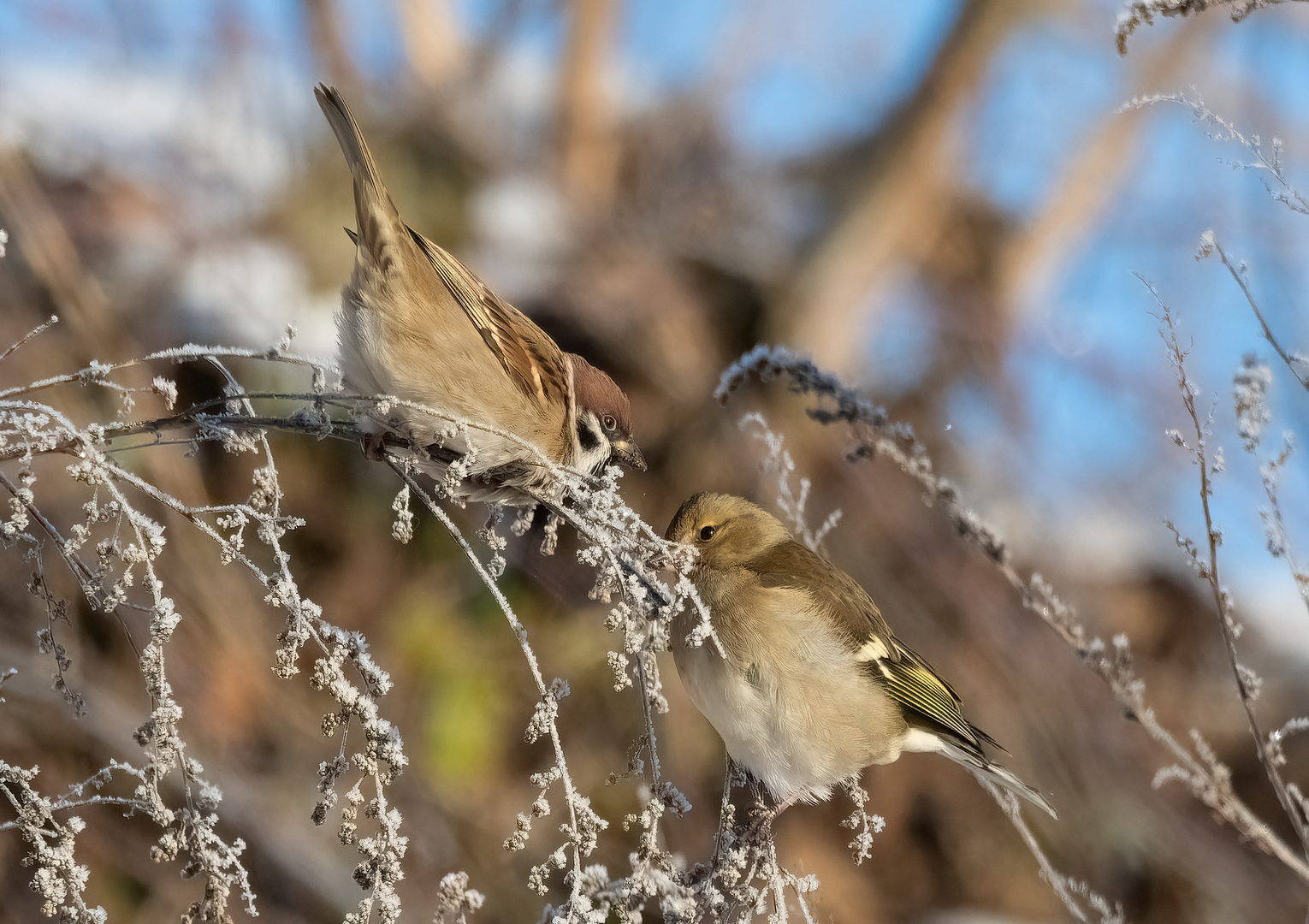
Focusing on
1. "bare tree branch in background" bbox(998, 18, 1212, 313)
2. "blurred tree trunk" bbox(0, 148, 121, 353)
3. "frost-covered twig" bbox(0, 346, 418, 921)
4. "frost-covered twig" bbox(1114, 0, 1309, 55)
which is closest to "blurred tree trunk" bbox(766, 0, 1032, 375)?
"bare tree branch in background" bbox(998, 18, 1212, 313)

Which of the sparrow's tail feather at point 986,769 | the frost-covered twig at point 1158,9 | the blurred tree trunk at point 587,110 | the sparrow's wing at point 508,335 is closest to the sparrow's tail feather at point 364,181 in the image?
the sparrow's wing at point 508,335

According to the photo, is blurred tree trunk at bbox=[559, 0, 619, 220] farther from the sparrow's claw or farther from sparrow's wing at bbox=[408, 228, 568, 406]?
the sparrow's claw

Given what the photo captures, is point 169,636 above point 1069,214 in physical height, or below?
below

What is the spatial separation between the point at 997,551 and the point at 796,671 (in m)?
0.67

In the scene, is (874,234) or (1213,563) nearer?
(1213,563)

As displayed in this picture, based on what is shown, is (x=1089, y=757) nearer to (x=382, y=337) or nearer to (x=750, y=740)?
(x=750, y=740)

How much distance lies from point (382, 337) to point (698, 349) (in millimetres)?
5007

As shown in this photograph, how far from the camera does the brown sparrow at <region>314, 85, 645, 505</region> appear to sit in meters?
2.22

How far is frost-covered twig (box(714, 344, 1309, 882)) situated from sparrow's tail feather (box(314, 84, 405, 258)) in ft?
3.52

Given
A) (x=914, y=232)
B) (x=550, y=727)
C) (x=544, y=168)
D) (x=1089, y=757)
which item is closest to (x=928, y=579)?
(x=1089, y=757)

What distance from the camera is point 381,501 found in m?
6.02

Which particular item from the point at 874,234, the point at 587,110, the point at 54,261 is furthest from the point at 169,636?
the point at 587,110

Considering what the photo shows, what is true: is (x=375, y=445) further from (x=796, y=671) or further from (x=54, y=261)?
(x=54, y=261)

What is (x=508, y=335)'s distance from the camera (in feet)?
8.68
